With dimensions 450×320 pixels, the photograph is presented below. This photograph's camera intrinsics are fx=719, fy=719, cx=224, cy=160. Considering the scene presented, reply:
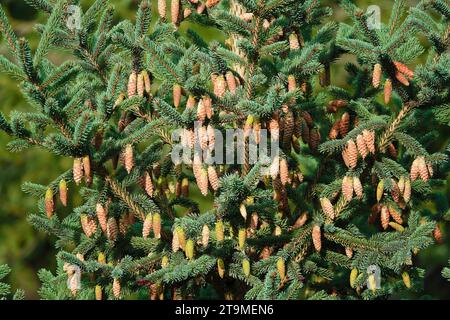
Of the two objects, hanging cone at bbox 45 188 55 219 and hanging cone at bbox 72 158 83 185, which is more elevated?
hanging cone at bbox 72 158 83 185

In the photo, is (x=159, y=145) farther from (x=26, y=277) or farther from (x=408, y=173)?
(x=26, y=277)

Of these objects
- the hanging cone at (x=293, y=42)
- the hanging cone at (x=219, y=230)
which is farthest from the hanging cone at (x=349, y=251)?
the hanging cone at (x=293, y=42)

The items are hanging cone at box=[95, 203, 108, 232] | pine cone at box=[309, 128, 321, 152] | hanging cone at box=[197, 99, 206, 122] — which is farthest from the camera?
pine cone at box=[309, 128, 321, 152]

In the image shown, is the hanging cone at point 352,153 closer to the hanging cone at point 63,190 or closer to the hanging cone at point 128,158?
the hanging cone at point 128,158

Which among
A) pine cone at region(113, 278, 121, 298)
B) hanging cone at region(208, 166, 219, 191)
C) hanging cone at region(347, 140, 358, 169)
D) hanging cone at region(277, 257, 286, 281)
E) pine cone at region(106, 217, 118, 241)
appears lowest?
pine cone at region(113, 278, 121, 298)

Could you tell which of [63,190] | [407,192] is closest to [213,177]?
[63,190]

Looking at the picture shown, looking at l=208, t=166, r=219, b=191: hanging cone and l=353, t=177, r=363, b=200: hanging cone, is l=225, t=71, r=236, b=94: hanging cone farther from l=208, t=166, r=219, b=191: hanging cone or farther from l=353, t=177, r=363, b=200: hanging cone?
l=353, t=177, r=363, b=200: hanging cone

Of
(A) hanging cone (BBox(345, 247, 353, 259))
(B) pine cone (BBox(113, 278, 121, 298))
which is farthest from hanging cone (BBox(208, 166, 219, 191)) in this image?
(A) hanging cone (BBox(345, 247, 353, 259))
